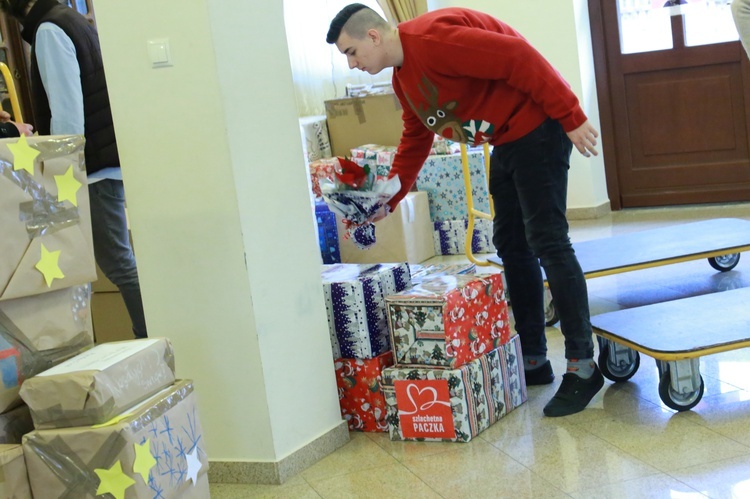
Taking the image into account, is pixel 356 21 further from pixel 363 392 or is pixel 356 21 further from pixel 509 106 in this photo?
pixel 363 392

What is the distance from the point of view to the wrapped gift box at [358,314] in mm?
2586

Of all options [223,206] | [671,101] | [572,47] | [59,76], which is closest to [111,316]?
[59,76]

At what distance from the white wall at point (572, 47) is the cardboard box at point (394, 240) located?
4.12 feet

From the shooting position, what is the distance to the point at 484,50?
7.70 feet

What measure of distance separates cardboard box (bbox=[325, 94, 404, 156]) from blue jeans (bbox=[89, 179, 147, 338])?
2638 mm

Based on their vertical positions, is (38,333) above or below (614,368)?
above

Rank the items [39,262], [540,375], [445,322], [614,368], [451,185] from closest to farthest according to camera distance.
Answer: [39,262] < [445,322] < [614,368] < [540,375] < [451,185]

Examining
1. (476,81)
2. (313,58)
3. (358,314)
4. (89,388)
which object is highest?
(313,58)

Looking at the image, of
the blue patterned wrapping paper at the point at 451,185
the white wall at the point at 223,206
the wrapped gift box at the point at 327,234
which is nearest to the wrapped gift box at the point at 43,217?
the white wall at the point at 223,206

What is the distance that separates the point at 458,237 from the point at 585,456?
10.0 ft

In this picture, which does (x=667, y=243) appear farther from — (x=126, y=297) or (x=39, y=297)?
(x=39, y=297)

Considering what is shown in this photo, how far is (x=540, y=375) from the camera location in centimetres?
281

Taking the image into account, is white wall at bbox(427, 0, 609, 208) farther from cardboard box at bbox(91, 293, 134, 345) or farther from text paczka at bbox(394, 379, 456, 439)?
text paczka at bbox(394, 379, 456, 439)

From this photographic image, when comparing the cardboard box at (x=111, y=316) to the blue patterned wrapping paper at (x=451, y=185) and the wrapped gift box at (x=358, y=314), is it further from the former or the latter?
the blue patterned wrapping paper at (x=451, y=185)
